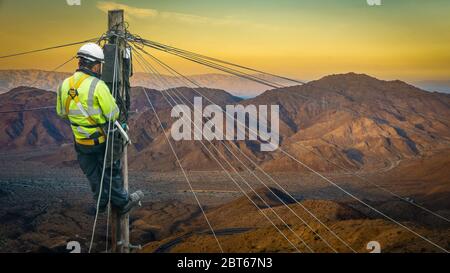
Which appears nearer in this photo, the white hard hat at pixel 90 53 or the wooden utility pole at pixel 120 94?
the white hard hat at pixel 90 53

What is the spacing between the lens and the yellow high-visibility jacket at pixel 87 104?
5.38 metres

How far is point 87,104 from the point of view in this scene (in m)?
5.41

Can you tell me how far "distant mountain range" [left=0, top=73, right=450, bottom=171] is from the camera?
4566cm

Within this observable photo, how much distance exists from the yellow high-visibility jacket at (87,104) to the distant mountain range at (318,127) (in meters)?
30.1

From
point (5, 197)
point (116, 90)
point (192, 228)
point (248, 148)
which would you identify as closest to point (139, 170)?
point (248, 148)

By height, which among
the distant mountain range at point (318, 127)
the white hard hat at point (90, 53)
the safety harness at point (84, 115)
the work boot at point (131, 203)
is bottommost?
the distant mountain range at point (318, 127)

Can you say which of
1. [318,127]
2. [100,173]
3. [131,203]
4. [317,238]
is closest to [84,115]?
[100,173]

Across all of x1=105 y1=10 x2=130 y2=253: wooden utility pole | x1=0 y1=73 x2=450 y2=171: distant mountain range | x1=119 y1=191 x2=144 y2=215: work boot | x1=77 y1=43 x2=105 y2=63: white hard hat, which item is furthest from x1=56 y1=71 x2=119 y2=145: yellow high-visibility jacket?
x1=0 y1=73 x2=450 y2=171: distant mountain range

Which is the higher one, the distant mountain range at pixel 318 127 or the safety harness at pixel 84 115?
the safety harness at pixel 84 115

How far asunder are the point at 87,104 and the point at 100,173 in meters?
1.08

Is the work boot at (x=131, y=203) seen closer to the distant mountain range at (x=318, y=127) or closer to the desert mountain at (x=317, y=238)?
the desert mountain at (x=317, y=238)

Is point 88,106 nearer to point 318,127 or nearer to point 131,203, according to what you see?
point 131,203

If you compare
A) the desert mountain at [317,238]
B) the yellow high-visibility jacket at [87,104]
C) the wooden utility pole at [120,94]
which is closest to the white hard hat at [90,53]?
the yellow high-visibility jacket at [87,104]

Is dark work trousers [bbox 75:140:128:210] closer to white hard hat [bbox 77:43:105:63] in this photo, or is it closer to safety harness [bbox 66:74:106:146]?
safety harness [bbox 66:74:106:146]
